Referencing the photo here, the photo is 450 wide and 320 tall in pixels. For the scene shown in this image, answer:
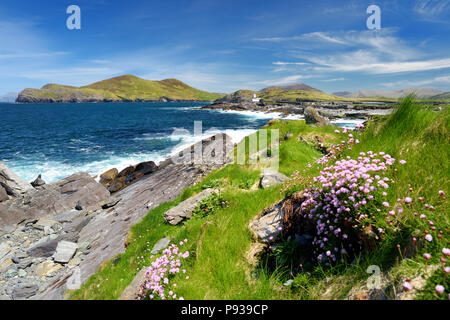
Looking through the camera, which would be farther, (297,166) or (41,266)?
(41,266)

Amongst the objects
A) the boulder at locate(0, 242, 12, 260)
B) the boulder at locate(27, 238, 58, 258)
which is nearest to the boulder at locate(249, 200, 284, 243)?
the boulder at locate(27, 238, 58, 258)

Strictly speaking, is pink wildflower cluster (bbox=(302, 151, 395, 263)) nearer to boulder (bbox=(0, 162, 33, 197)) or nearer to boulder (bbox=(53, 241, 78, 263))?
boulder (bbox=(53, 241, 78, 263))

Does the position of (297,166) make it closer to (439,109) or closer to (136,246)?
(439,109)

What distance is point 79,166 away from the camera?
100 feet

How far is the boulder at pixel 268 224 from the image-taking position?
486 centimetres

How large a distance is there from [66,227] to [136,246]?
11.6m

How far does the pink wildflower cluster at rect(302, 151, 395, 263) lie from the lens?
3.26m

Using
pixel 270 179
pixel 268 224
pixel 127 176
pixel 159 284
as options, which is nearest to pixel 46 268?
pixel 159 284

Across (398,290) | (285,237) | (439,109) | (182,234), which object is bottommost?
(182,234)

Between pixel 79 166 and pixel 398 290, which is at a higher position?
pixel 398 290

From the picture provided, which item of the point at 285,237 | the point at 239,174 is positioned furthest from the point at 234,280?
the point at 239,174

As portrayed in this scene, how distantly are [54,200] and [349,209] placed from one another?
2434 centimetres

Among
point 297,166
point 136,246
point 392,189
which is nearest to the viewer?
point 392,189

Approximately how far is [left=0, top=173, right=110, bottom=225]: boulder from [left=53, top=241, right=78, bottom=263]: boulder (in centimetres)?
663
